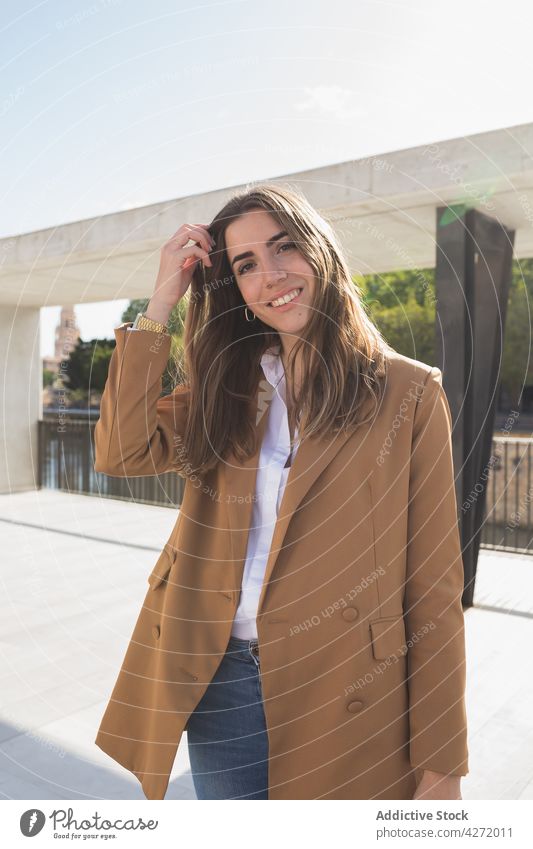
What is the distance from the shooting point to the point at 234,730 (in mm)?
1644

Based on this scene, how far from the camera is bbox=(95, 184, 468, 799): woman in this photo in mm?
1492

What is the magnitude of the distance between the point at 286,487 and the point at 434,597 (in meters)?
0.39

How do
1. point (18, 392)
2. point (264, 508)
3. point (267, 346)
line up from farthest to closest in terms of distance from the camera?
point (18, 392) < point (267, 346) < point (264, 508)

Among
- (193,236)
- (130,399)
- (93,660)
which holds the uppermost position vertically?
(193,236)

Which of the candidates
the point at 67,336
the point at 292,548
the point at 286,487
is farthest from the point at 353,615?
the point at 67,336

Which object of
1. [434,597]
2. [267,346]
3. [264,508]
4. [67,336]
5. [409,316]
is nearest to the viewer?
[434,597]

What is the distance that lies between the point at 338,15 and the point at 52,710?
3610 millimetres

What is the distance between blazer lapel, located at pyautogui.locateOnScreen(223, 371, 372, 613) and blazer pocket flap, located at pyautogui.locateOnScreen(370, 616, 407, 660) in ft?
0.82

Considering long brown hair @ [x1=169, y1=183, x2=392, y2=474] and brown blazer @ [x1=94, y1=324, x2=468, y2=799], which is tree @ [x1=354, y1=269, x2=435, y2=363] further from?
brown blazer @ [x1=94, y1=324, x2=468, y2=799]

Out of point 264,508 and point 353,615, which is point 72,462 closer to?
point 264,508

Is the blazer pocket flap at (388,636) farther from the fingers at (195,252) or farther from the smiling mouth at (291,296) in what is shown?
the fingers at (195,252)

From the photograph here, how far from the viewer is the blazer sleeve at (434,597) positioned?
4.83 feet

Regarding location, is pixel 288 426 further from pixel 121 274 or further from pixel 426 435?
pixel 121 274

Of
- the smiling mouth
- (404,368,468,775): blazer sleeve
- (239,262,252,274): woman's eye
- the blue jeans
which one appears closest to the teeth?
the smiling mouth
